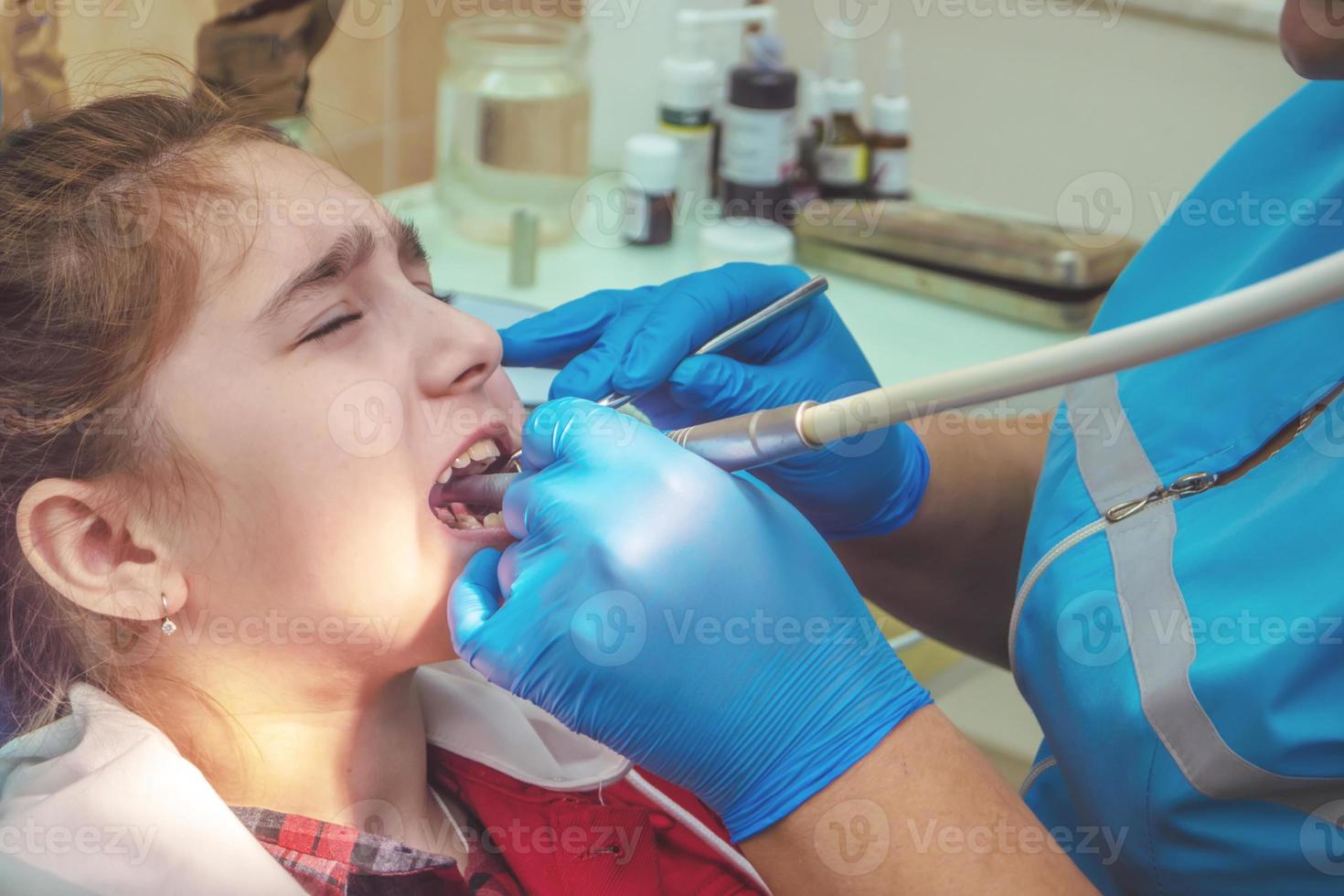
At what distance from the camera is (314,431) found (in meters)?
0.94

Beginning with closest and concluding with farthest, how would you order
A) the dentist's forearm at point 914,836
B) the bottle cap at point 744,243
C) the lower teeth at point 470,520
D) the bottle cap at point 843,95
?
the dentist's forearm at point 914,836 → the lower teeth at point 470,520 → the bottle cap at point 744,243 → the bottle cap at point 843,95

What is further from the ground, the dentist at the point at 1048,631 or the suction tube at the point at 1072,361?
the suction tube at the point at 1072,361

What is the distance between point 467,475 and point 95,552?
28cm

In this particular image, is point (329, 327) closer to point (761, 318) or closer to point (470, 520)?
point (470, 520)

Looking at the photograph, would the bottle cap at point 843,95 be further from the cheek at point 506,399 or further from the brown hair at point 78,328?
the brown hair at point 78,328

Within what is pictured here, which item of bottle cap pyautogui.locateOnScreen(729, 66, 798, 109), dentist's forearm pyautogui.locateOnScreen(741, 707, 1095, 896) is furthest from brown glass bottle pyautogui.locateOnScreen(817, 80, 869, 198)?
dentist's forearm pyautogui.locateOnScreen(741, 707, 1095, 896)

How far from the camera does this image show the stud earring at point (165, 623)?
3.09 feet

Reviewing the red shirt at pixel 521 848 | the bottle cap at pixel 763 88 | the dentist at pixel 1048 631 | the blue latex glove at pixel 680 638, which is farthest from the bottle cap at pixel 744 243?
the blue latex glove at pixel 680 638

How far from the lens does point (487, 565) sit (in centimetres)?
96

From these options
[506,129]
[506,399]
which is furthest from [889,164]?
[506,399]

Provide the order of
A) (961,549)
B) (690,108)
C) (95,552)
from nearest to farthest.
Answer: (95,552)
(961,549)
(690,108)

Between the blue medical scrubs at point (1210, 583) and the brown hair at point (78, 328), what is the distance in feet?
2.24

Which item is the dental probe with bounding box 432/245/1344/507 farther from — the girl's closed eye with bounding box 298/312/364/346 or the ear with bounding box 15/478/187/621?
the ear with bounding box 15/478/187/621

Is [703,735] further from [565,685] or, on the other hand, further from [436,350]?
[436,350]
